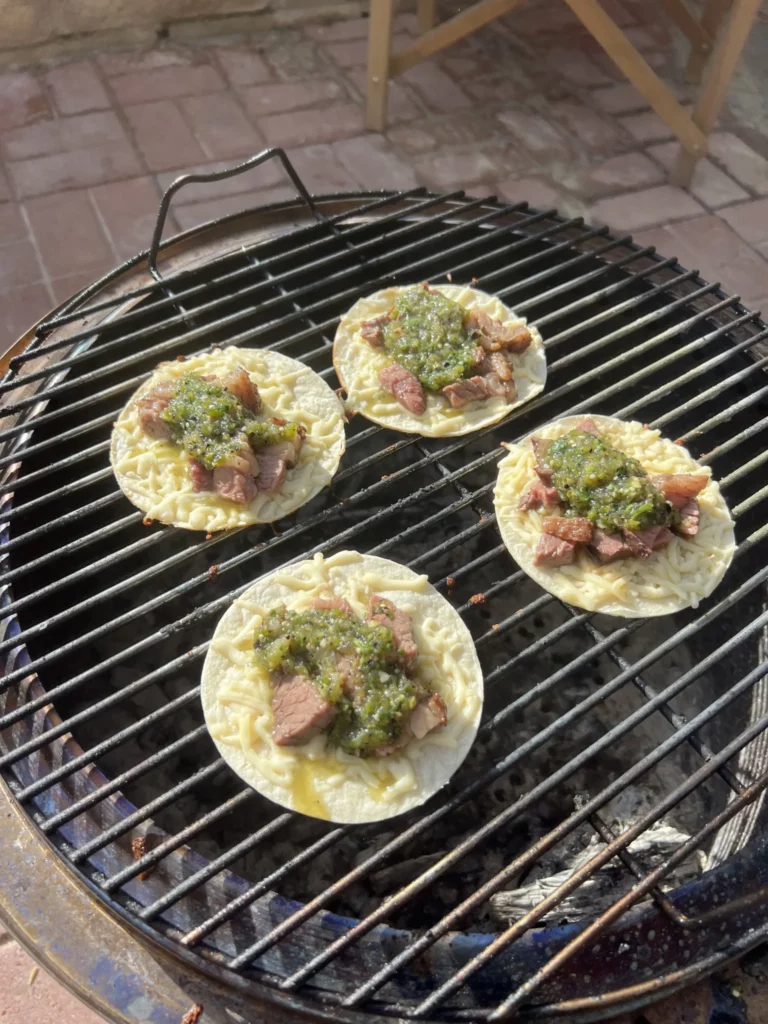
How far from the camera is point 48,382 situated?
11.0 ft

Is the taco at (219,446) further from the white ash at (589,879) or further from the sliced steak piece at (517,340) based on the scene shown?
the white ash at (589,879)

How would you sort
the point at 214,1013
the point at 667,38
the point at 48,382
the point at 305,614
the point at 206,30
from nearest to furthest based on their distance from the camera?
1. the point at 214,1013
2. the point at 305,614
3. the point at 48,382
4. the point at 206,30
5. the point at 667,38

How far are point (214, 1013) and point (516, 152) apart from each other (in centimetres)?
592

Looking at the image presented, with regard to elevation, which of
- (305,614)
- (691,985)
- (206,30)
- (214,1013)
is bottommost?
(691,985)

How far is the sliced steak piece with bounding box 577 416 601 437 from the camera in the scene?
332 cm

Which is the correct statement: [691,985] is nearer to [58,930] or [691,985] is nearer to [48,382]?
[58,930]

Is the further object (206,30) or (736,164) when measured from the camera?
(206,30)

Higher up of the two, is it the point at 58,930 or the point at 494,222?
the point at 494,222

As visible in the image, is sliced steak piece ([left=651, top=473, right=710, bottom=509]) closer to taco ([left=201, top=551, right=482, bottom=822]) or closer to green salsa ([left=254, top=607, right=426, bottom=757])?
taco ([left=201, top=551, right=482, bottom=822])

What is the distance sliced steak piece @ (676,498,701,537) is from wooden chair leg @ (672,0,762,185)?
12.5 ft

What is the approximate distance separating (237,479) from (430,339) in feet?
3.80

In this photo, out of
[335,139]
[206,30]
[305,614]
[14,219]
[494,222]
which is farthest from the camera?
[206,30]

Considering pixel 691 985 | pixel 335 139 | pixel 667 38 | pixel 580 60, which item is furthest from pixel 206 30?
pixel 691 985

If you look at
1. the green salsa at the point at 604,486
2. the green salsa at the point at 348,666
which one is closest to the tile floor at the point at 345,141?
the green salsa at the point at 604,486
